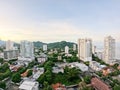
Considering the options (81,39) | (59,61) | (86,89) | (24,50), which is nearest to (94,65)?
(59,61)

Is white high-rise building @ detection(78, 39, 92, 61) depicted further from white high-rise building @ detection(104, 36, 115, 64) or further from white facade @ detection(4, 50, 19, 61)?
white facade @ detection(4, 50, 19, 61)

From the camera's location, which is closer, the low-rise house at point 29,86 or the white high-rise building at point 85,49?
the low-rise house at point 29,86

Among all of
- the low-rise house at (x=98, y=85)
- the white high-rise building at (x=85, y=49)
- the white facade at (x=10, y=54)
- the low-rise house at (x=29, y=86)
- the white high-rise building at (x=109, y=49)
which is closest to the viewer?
the low-rise house at (x=98, y=85)

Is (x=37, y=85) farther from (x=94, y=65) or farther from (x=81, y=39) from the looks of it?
(x=81, y=39)

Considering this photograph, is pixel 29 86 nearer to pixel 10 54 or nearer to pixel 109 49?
pixel 109 49

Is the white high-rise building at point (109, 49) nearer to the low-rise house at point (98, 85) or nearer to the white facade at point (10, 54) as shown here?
the low-rise house at point (98, 85)

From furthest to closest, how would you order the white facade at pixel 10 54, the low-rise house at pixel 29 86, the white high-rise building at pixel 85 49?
1. the white facade at pixel 10 54
2. the white high-rise building at pixel 85 49
3. the low-rise house at pixel 29 86

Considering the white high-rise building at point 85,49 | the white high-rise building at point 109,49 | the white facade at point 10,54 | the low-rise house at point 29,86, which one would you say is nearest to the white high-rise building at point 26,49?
the white facade at point 10,54

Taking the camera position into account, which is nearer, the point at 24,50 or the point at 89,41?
the point at 89,41

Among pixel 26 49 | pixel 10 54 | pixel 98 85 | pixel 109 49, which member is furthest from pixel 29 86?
pixel 10 54
